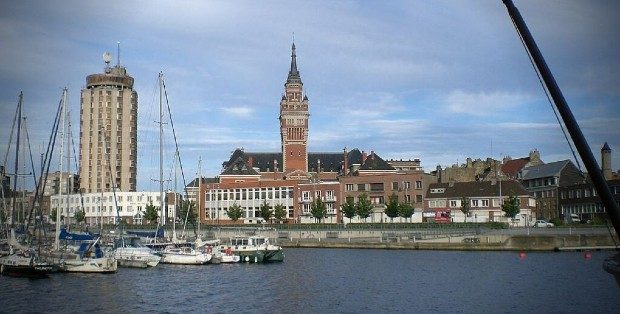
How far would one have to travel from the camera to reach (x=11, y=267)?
56750mm

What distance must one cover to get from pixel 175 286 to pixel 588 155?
133ft

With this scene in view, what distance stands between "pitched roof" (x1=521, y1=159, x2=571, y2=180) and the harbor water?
57134mm

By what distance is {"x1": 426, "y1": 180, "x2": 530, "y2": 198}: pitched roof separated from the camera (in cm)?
12181

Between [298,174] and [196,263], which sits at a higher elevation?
[298,174]

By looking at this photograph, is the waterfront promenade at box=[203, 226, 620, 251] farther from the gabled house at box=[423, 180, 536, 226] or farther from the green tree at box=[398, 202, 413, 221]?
the gabled house at box=[423, 180, 536, 226]

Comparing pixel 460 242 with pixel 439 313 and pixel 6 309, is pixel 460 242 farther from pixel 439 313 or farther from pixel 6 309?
pixel 6 309

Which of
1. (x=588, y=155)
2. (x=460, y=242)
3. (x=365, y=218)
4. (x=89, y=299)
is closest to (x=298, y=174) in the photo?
(x=365, y=218)

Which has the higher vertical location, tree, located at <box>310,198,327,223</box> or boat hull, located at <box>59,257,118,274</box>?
tree, located at <box>310,198,327,223</box>

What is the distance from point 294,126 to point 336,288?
10541cm

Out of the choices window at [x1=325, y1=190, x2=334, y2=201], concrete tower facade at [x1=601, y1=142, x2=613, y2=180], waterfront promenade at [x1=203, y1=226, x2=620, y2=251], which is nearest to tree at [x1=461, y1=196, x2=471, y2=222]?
waterfront promenade at [x1=203, y1=226, x2=620, y2=251]

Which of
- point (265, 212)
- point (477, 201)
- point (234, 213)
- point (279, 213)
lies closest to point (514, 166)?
point (477, 201)

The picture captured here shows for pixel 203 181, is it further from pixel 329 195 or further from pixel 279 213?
pixel 329 195

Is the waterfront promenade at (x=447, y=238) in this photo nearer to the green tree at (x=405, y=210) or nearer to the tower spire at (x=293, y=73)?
the green tree at (x=405, y=210)

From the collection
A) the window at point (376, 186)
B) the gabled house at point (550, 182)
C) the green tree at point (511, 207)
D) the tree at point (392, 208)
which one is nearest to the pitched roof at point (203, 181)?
the window at point (376, 186)
